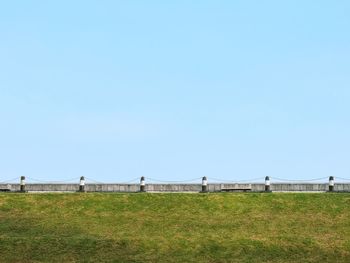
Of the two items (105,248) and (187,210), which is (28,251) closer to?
(105,248)

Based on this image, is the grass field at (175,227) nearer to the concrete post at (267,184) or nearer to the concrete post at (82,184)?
the concrete post at (267,184)

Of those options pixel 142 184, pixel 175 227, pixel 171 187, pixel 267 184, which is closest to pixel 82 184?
pixel 142 184

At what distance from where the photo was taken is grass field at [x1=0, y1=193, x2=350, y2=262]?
29.6 m

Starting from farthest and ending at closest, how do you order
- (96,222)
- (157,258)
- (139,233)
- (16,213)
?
(16,213) → (96,222) → (139,233) → (157,258)

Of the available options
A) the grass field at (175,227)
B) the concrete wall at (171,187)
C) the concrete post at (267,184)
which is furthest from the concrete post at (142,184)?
the concrete post at (267,184)

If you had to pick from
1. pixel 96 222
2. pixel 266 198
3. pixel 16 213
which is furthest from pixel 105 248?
pixel 266 198

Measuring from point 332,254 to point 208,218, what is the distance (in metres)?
8.26

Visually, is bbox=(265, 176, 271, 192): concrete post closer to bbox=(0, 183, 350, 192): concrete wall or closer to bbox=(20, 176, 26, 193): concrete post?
bbox=(0, 183, 350, 192): concrete wall

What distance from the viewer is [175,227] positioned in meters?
33.8

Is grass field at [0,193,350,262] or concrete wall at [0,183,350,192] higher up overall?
concrete wall at [0,183,350,192]

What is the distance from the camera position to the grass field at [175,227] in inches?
1167

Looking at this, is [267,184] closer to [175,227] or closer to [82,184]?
[175,227]

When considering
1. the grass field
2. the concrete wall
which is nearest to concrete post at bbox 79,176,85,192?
the concrete wall

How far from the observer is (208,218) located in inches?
1407
